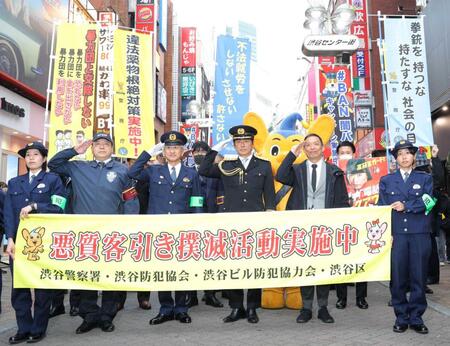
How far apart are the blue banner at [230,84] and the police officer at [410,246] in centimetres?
696

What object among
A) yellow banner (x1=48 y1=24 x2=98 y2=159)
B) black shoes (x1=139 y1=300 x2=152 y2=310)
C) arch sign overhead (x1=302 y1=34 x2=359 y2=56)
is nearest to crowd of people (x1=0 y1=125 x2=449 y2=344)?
black shoes (x1=139 y1=300 x2=152 y2=310)

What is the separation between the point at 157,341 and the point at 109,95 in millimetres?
6135

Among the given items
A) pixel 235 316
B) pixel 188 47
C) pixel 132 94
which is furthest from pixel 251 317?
pixel 188 47

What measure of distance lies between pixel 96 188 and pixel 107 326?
58.0 inches

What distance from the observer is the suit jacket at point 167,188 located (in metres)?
5.38

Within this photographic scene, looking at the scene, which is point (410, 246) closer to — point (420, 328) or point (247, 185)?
point (420, 328)

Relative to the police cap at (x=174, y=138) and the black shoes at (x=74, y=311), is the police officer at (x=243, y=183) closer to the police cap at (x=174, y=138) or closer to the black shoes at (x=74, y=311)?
the police cap at (x=174, y=138)

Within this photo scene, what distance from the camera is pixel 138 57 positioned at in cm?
940

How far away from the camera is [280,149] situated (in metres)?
6.50

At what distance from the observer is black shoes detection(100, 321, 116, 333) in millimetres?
4953

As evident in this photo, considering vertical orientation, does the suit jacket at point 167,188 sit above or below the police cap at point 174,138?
below

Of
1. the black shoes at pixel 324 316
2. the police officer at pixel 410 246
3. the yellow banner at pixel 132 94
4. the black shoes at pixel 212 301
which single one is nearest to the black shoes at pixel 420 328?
the police officer at pixel 410 246

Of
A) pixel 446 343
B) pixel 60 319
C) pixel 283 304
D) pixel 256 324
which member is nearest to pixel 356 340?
pixel 446 343

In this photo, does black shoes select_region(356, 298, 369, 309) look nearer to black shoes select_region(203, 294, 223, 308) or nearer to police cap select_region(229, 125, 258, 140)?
black shoes select_region(203, 294, 223, 308)
